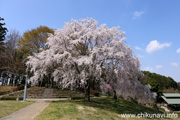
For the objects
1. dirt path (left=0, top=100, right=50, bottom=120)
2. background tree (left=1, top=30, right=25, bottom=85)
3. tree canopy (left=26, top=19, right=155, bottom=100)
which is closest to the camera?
dirt path (left=0, top=100, right=50, bottom=120)

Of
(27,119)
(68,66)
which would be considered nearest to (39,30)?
(68,66)

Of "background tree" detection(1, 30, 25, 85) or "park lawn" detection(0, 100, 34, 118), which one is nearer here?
"park lawn" detection(0, 100, 34, 118)

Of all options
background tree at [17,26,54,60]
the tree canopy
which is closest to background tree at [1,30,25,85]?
background tree at [17,26,54,60]

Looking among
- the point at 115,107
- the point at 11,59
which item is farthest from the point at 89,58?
the point at 11,59

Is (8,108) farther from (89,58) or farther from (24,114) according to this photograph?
(89,58)

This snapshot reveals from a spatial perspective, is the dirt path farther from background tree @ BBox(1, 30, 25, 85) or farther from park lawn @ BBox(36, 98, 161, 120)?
background tree @ BBox(1, 30, 25, 85)

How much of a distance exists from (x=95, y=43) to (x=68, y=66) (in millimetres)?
4424

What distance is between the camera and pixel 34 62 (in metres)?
15.9

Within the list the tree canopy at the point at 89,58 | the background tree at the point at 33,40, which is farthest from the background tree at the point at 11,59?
the tree canopy at the point at 89,58

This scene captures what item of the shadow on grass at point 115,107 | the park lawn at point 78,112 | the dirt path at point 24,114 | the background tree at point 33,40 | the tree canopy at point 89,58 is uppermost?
the background tree at point 33,40

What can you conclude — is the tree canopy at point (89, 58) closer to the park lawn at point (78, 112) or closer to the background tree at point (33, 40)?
the park lawn at point (78, 112)

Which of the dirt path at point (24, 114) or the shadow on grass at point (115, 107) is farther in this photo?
the shadow on grass at point (115, 107)

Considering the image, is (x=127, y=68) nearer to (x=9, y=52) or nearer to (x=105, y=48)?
(x=105, y=48)

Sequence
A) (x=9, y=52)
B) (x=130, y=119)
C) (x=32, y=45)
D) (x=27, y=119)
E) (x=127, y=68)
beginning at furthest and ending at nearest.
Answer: (x=9, y=52), (x=32, y=45), (x=127, y=68), (x=130, y=119), (x=27, y=119)
